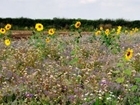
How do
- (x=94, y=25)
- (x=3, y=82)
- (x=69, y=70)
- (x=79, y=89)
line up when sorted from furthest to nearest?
(x=94, y=25)
(x=69, y=70)
(x=3, y=82)
(x=79, y=89)

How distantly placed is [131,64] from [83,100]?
2581 millimetres

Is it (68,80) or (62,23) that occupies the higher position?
(68,80)

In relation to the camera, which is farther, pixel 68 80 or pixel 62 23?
pixel 62 23

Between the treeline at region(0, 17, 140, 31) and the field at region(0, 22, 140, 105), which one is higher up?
the field at region(0, 22, 140, 105)

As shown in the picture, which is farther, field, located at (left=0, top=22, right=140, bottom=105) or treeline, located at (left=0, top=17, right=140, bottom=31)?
treeline, located at (left=0, top=17, right=140, bottom=31)

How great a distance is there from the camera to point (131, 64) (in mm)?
9258

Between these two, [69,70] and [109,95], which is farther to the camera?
[69,70]

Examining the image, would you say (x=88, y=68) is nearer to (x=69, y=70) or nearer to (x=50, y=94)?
(x=69, y=70)

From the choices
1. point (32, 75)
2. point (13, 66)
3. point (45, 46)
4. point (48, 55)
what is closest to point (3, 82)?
point (32, 75)

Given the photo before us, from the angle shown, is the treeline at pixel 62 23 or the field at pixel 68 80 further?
the treeline at pixel 62 23

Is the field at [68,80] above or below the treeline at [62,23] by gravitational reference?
above

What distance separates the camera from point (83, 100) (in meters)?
6.95

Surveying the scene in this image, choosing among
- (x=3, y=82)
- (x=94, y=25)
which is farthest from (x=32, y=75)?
(x=94, y=25)

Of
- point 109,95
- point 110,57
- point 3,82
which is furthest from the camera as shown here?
point 110,57
